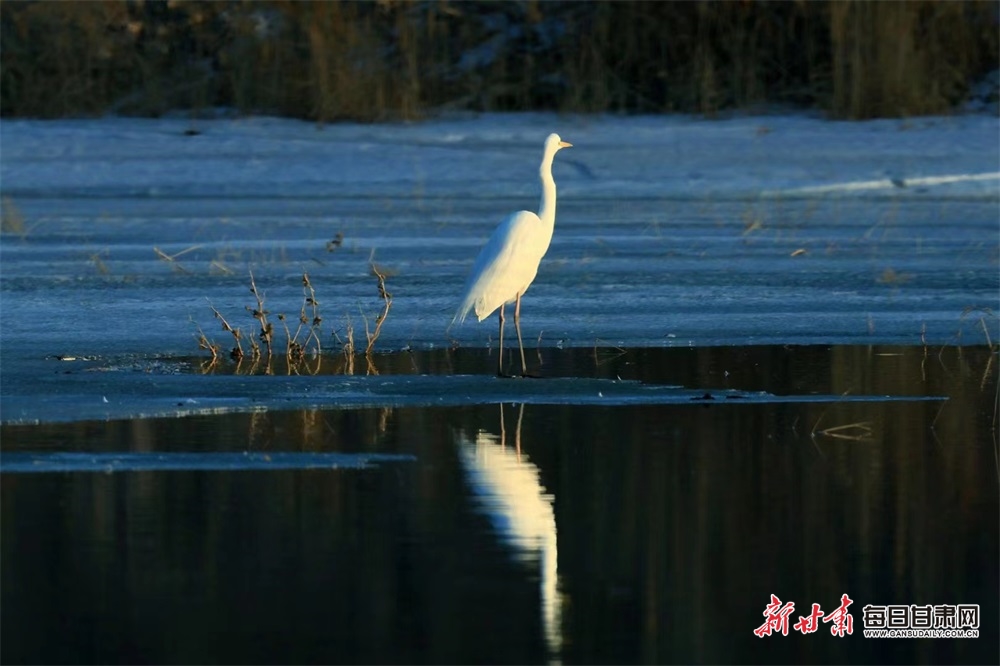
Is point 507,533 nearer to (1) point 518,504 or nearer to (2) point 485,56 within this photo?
(1) point 518,504

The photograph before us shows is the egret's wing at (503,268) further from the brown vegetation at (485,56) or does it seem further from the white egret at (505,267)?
the brown vegetation at (485,56)

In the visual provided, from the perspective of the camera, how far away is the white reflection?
4863mm

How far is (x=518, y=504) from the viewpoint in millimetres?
5855

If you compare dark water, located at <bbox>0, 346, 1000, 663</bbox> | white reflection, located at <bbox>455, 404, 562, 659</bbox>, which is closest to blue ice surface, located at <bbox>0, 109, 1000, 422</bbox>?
dark water, located at <bbox>0, 346, 1000, 663</bbox>

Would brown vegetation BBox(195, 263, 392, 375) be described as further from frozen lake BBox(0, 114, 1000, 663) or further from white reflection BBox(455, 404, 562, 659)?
white reflection BBox(455, 404, 562, 659)

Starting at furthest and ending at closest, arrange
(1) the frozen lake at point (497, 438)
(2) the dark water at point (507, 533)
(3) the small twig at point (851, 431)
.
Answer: (3) the small twig at point (851, 431), (1) the frozen lake at point (497, 438), (2) the dark water at point (507, 533)

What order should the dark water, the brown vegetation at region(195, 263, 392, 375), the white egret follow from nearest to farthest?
the dark water → the brown vegetation at region(195, 263, 392, 375) → the white egret

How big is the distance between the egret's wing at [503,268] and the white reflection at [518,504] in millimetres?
1422

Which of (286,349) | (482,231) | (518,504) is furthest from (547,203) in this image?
(482,231)

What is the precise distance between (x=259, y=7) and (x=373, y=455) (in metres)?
15.6

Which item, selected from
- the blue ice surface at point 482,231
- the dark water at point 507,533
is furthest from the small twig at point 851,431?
the blue ice surface at point 482,231

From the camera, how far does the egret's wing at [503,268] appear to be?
339 inches

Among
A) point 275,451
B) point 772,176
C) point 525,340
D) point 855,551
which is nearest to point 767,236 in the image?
point 772,176

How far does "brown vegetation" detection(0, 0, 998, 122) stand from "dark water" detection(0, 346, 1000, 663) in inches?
494
